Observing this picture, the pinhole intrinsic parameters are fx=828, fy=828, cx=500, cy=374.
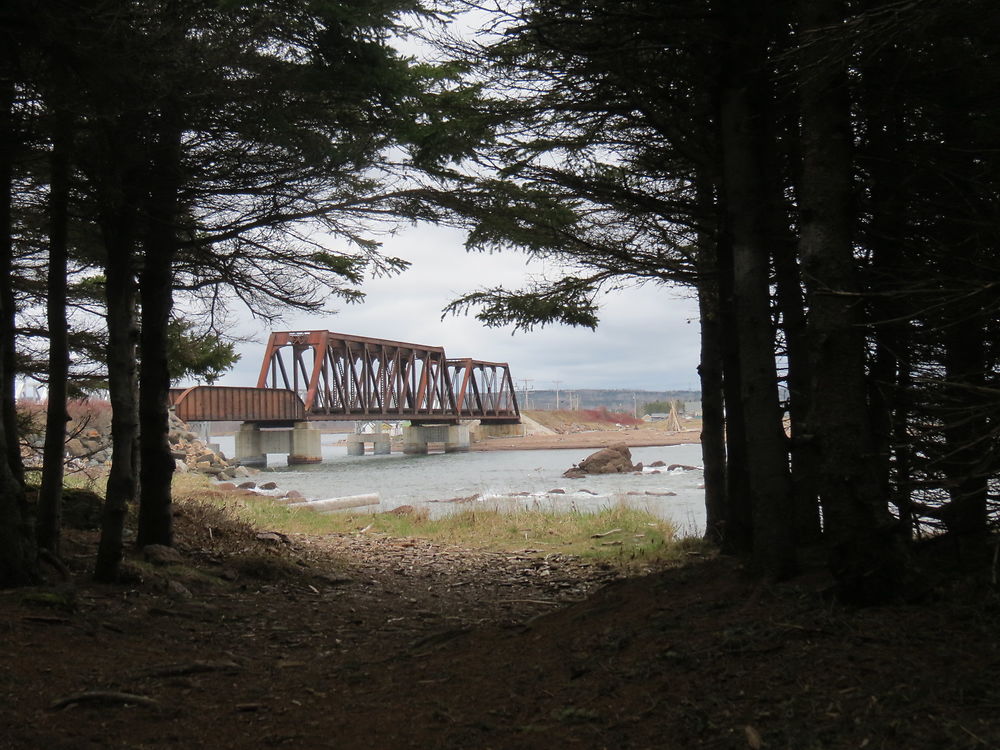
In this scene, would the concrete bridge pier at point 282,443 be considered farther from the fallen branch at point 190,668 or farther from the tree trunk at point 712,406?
the fallen branch at point 190,668

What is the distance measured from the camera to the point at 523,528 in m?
15.1

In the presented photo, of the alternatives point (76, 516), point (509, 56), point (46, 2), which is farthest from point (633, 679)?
point (76, 516)

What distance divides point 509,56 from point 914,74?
9.32 feet

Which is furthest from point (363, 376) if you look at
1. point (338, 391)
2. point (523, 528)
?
point (523, 528)

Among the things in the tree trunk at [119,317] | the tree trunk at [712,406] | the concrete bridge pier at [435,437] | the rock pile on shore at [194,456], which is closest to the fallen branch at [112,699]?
the tree trunk at [119,317]

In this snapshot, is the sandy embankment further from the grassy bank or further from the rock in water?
the grassy bank

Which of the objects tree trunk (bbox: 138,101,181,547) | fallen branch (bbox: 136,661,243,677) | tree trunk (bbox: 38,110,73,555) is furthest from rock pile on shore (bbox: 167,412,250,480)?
fallen branch (bbox: 136,661,243,677)

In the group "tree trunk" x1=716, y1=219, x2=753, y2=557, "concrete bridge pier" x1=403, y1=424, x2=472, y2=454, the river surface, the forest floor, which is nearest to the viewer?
the forest floor

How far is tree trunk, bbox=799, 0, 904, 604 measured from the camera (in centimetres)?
429

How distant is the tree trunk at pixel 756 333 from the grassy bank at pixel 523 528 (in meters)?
4.87

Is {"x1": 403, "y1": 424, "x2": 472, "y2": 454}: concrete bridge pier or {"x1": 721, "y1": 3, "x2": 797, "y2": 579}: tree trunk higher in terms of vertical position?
{"x1": 721, "y1": 3, "x2": 797, "y2": 579}: tree trunk

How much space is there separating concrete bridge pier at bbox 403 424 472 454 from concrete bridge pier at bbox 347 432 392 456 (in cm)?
620

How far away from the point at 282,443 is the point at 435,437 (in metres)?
21.5

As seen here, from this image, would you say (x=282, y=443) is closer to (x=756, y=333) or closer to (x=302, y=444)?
(x=302, y=444)
